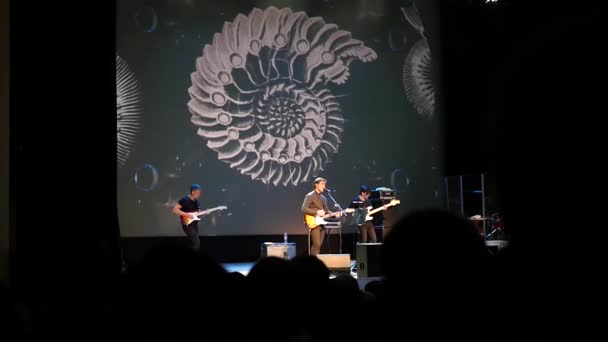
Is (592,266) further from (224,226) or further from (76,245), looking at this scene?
(224,226)

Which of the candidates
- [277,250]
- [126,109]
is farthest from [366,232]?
[126,109]

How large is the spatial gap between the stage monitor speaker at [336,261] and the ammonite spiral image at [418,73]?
5.08 m

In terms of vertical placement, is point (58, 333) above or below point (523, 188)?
below

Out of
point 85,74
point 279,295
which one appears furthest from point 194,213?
point 279,295

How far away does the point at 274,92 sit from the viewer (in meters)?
12.5

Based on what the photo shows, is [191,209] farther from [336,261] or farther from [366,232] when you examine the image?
[366,232]

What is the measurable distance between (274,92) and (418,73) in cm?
302

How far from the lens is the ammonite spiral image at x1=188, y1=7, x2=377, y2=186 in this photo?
479 inches

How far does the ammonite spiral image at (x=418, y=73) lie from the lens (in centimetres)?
1315

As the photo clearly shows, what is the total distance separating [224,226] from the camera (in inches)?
471

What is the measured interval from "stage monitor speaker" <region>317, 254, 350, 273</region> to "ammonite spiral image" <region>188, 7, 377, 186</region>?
11.6 feet

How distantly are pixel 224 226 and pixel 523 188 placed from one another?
11.6 metres

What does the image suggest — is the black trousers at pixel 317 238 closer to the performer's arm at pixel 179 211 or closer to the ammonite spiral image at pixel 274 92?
the ammonite spiral image at pixel 274 92

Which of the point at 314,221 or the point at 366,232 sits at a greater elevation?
the point at 314,221
